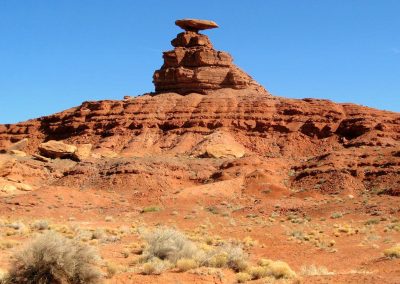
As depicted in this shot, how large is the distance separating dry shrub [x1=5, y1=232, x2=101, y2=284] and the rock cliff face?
30.4 meters

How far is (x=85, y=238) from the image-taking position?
1981cm

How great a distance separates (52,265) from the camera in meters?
10.8

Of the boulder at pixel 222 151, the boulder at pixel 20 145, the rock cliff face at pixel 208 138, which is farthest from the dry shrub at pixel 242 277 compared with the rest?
the boulder at pixel 20 145

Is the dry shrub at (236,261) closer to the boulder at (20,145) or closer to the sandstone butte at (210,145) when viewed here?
the sandstone butte at (210,145)

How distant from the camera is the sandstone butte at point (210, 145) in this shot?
4112 cm

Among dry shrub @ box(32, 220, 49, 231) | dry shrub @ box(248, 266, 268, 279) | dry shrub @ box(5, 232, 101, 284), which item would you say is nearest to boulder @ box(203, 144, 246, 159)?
dry shrub @ box(32, 220, 49, 231)

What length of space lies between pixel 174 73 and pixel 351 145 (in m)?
27.6

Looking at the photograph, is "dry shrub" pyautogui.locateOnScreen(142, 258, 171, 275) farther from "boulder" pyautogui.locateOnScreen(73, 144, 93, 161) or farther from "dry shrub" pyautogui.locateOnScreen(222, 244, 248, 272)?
"boulder" pyautogui.locateOnScreen(73, 144, 93, 161)

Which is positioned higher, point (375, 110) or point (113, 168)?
point (375, 110)

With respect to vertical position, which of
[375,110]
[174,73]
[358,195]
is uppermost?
[174,73]

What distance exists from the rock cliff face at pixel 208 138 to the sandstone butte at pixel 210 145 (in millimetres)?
126

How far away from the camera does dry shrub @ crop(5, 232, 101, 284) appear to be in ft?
35.0

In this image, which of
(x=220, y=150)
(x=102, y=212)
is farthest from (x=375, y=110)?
(x=102, y=212)

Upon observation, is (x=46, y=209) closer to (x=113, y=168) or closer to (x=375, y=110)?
(x=113, y=168)
